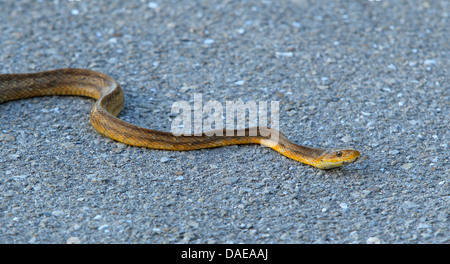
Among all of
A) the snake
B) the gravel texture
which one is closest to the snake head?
the snake

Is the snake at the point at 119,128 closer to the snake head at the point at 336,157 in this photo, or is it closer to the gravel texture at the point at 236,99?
the snake head at the point at 336,157

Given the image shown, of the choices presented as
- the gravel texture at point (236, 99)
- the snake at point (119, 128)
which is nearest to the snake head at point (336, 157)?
the snake at point (119, 128)

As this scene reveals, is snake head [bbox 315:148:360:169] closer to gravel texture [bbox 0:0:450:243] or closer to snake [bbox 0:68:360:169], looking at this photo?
snake [bbox 0:68:360:169]

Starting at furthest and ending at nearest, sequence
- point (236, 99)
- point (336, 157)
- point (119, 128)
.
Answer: point (236, 99) → point (119, 128) → point (336, 157)

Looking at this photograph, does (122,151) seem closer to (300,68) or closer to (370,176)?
(370,176)

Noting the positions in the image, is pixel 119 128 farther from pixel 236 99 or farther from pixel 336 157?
pixel 336 157

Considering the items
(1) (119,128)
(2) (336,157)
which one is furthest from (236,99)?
(2) (336,157)
